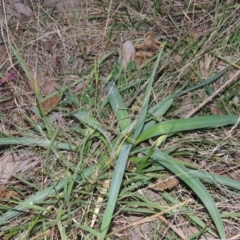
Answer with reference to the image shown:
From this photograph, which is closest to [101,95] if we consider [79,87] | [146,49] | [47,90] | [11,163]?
[79,87]

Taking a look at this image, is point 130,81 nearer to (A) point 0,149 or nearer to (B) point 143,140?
(B) point 143,140

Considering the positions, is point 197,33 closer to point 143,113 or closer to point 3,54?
point 143,113

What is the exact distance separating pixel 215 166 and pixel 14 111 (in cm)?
85

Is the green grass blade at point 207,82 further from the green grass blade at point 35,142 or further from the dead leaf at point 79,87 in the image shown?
the green grass blade at point 35,142

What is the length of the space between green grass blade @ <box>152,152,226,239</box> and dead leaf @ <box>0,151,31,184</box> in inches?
19.8

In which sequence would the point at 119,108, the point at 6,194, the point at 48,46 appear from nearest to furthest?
the point at 6,194, the point at 119,108, the point at 48,46

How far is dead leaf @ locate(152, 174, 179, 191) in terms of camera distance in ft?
6.26

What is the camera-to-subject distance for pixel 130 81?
2.18 meters

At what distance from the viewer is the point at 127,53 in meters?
2.31

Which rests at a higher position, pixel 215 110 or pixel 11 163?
pixel 215 110

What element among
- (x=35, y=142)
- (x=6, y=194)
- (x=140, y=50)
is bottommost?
(x=6, y=194)

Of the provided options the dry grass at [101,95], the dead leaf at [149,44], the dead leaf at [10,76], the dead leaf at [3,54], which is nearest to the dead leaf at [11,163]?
the dry grass at [101,95]

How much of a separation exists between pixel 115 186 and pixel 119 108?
1.18 ft

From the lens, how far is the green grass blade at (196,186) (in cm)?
177
